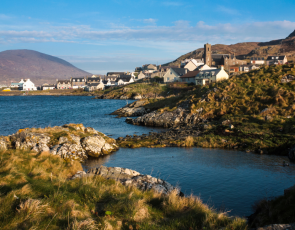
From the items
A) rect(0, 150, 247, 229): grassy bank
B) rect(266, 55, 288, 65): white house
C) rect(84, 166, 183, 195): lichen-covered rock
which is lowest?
rect(84, 166, 183, 195): lichen-covered rock

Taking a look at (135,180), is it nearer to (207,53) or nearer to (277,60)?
(207,53)

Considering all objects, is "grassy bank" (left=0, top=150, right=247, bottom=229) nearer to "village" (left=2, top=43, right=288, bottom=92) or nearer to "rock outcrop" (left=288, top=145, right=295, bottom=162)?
"rock outcrop" (left=288, top=145, right=295, bottom=162)

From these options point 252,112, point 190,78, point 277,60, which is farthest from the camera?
point 277,60

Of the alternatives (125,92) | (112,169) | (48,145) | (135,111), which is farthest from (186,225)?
(125,92)

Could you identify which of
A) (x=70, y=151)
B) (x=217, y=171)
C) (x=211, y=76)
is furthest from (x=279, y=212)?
(x=211, y=76)

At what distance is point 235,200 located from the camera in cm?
1202

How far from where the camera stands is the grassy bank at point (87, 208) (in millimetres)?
6285

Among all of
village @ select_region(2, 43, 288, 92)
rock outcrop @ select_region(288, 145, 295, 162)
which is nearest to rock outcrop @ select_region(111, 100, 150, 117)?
village @ select_region(2, 43, 288, 92)

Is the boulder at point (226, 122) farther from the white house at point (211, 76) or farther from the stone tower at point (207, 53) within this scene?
the stone tower at point (207, 53)

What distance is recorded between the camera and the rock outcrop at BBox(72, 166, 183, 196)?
1120 centimetres

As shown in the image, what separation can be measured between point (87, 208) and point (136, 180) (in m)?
4.61

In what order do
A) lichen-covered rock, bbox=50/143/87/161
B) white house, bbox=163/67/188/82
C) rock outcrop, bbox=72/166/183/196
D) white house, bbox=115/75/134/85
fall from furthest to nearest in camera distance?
white house, bbox=115/75/134/85, white house, bbox=163/67/188/82, lichen-covered rock, bbox=50/143/87/161, rock outcrop, bbox=72/166/183/196

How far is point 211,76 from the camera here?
7612 centimetres

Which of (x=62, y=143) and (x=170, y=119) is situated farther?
(x=170, y=119)
